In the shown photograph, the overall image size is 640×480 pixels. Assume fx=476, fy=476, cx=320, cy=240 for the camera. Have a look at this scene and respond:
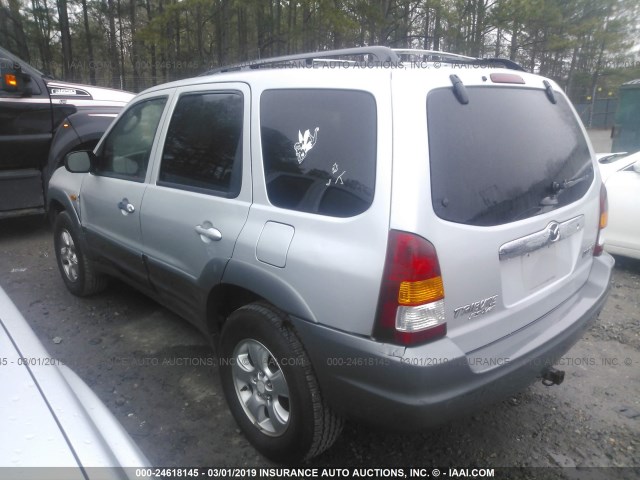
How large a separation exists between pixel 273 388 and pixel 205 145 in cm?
133

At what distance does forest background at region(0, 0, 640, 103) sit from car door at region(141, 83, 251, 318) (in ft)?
48.1

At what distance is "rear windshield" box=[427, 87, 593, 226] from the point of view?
1794mm

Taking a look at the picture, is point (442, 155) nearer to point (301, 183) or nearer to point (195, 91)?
point (301, 183)

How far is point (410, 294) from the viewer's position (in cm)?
171

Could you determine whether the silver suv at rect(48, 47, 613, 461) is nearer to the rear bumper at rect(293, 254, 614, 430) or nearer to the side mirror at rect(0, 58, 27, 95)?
the rear bumper at rect(293, 254, 614, 430)

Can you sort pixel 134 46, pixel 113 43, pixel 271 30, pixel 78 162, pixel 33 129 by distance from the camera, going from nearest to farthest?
pixel 78 162 → pixel 33 129 → pixel 271 30 → pixel 134 46 → pixel 113 43

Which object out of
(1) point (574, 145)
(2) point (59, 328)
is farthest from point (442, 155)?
(2) point (59, 328)

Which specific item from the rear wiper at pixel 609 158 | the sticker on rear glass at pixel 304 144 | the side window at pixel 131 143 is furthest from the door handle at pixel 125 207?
the rear wiper at pixel 609 158

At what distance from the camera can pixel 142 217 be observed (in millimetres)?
2982

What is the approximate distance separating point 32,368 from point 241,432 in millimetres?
1282

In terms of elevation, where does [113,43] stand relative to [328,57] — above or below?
above

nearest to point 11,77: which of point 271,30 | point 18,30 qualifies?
point 271,30

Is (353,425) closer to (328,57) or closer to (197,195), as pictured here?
(197,195)

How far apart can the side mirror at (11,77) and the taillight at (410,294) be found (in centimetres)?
536
